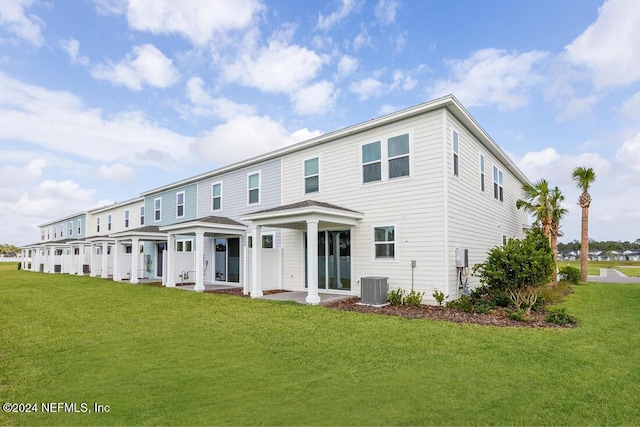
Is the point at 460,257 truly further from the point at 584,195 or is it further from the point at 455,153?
the point at 584,195

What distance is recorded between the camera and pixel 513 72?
13859 mm

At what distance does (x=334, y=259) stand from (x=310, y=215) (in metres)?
2.61

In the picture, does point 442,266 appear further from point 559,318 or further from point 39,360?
point 39,360

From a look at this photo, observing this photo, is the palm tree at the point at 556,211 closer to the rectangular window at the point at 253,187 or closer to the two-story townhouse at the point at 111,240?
the rectangular window at the point at 253,187

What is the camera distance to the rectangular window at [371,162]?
11516mm

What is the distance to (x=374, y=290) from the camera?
10141mm

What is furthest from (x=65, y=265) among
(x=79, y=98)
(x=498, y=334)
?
(x=498, y=334)

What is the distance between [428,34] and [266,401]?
46.3ft

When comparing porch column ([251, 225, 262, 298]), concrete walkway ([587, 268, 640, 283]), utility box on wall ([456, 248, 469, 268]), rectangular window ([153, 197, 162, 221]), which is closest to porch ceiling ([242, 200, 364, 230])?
porch column ([251, 225, 262, 298])

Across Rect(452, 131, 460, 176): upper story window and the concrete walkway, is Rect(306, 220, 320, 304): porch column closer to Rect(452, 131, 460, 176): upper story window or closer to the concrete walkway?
Rect(452, 131, 460, 176): upper story window

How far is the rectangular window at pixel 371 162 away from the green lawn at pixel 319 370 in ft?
16.5

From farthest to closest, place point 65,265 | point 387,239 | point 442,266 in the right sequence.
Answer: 1. point 65,265
2. point 387,239
3. point 442,266

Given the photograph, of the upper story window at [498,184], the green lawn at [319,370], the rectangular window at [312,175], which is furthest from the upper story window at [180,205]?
the upper story window at [498,184]

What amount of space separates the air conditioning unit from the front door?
1679 millimetres
